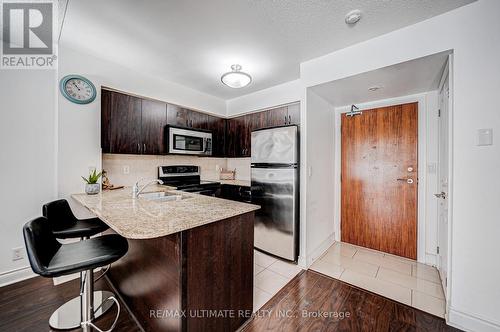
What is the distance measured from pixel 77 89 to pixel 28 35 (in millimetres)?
607

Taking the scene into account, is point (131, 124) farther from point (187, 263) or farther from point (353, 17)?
point (353, 17)

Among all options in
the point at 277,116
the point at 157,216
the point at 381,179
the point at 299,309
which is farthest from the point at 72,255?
the point at 381,179

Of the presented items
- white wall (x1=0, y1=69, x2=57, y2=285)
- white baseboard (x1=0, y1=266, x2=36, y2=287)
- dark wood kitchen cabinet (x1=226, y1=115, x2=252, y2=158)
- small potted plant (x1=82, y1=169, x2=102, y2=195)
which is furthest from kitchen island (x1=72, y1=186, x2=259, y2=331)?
dark wood kitchen cabinet (x1=226, y1=115, x2=252, y2=158)

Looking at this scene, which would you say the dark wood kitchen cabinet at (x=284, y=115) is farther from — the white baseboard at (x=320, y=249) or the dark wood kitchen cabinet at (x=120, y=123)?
→ the dark wood kitchen cabinet at (x=120, y=123)

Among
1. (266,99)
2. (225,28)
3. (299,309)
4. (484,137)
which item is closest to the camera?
(484,137)

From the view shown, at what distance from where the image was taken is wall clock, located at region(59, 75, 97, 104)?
2207 millimetres

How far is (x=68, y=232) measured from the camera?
1675 millimetres

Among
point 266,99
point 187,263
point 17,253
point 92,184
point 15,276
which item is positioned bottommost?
point 15,276

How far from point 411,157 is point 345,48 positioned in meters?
1.75

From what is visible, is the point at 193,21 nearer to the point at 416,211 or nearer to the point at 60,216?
the point at 60,216

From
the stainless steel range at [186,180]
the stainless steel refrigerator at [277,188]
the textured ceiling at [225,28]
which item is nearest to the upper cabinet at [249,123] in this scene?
the stainless steel refrigerator at [277,188]

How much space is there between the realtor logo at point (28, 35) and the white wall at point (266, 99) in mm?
2599

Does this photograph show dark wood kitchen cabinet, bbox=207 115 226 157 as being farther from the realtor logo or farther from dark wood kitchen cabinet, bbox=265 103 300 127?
the realtor logo

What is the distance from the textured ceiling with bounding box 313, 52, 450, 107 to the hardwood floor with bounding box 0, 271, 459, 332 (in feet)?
7.47
